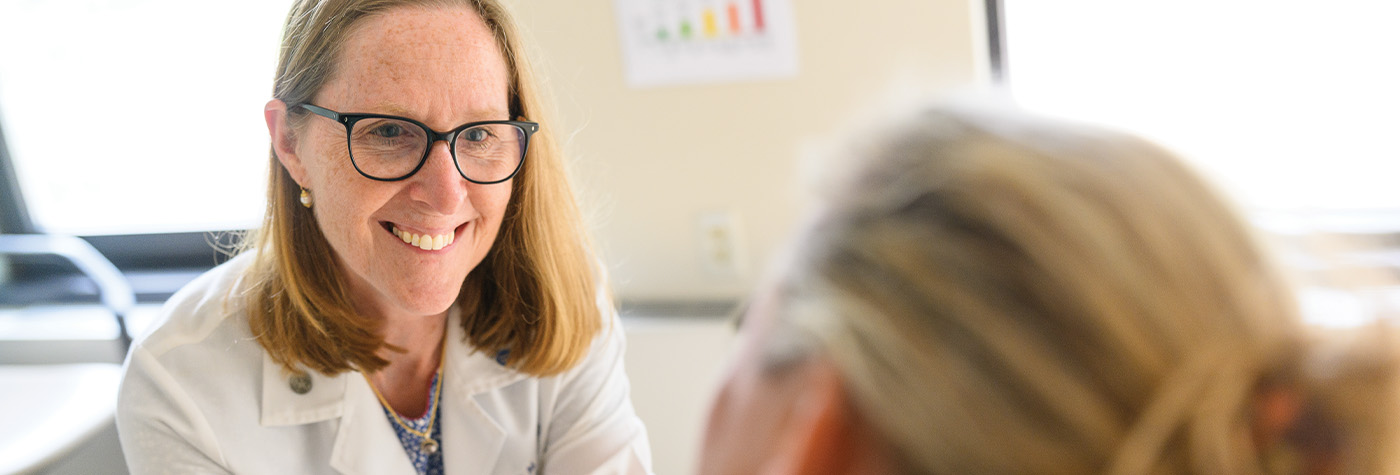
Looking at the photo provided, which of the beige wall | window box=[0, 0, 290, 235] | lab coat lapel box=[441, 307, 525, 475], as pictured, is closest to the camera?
lab coat lapel box=[441, 307, 525, 475]

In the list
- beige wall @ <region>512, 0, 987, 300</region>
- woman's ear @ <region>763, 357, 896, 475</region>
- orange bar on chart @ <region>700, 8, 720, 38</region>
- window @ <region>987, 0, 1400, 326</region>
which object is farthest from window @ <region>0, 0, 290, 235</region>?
woman's ear @ <region>763, 357, 896, 475</region>

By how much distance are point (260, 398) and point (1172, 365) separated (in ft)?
3.68

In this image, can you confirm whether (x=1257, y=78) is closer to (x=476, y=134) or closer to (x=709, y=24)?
(x=709, y=24)

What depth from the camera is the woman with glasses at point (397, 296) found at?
118 centimetres

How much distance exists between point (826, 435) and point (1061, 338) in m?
0.14

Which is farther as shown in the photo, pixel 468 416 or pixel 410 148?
pixel 468 416

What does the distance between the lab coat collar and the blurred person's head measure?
87 cm

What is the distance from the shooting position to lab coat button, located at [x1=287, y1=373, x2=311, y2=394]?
4.22ft

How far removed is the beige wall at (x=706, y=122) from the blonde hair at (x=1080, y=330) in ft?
4.31

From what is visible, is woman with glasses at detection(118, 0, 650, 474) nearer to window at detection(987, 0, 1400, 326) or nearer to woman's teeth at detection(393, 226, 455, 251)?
woman's teeth at detection(393, 226, 455, 251)

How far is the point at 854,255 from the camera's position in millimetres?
577

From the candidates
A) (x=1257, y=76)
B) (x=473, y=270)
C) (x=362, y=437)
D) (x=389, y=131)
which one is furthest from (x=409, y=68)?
(x=1257, y=76)

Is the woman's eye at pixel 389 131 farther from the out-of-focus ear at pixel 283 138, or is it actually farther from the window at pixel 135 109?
the window at pixel 135 109

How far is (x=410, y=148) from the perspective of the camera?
119cm
